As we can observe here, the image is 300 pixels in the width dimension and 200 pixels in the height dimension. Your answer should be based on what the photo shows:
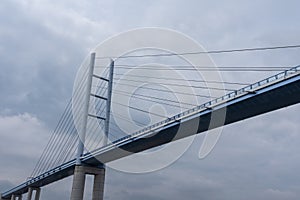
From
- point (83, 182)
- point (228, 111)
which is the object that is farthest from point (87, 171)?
point (228, 111)

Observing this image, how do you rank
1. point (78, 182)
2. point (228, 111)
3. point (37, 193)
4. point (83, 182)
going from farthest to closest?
point (37, 193), point (83, 182), point (78, 182), point (228, 111)

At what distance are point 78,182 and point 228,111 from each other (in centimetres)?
2174

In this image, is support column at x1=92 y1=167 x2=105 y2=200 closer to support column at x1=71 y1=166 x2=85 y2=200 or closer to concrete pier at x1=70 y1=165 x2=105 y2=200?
concrete pier at x1=70 y1=165 x2=105 y2=200

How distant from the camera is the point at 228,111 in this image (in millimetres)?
32531

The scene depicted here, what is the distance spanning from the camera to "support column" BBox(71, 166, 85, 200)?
1814 inches

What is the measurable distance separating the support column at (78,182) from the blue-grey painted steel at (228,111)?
1.13 metres

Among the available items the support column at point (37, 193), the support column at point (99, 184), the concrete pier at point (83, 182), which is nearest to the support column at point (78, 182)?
the concrete pier at point (83, 182)

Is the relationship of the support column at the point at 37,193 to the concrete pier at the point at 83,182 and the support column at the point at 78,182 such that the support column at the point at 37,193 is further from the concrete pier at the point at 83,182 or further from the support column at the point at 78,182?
the support column at the point at 78,182

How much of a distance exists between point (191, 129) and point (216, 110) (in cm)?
457

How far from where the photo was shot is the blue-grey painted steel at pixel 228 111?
2769cm

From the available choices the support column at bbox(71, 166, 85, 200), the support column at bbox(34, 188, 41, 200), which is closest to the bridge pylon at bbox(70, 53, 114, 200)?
the support column at bbox(71, 166, 85, 200)

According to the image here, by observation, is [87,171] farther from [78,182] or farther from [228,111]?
[228,111]

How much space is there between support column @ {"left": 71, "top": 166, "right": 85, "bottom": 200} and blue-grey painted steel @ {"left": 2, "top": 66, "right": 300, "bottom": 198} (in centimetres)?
113

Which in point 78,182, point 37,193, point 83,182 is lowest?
point 78,182
